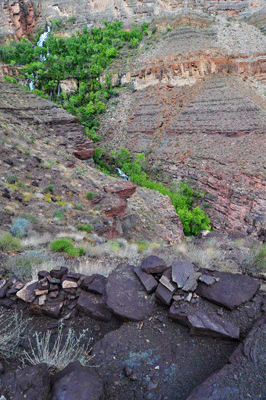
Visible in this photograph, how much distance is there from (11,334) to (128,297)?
1.56 meters

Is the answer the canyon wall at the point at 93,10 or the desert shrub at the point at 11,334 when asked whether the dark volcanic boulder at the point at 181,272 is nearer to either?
the desert shrub at the point at 11,334

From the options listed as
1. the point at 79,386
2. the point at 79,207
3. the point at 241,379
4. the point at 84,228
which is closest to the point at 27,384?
the point at 79,386

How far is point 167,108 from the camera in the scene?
83.7ft

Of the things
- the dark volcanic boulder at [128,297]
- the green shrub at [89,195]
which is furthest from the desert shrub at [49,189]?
the dark volcanic boulder at [128,297]

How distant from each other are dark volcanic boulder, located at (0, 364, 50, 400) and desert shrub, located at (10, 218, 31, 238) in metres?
5.12

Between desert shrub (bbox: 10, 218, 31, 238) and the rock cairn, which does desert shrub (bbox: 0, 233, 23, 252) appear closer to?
desert shrub (bbox: 10, 218, 31, 238)

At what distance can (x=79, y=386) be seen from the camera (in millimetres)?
2357

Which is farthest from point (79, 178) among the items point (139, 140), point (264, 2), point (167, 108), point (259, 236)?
point (264, 2)

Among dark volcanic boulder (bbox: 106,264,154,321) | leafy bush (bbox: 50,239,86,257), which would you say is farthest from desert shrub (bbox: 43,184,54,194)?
dark volcanic boulder (bbox: 106,264,154,321)

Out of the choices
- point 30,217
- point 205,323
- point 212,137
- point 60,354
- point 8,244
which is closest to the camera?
point 60,354

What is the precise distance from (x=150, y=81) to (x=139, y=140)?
783 centimetres

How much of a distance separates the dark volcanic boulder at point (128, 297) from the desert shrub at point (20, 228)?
165 inches

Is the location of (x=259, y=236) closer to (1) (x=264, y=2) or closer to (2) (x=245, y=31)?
(2) (x=245, y=31)

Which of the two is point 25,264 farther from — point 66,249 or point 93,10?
point 93,10
